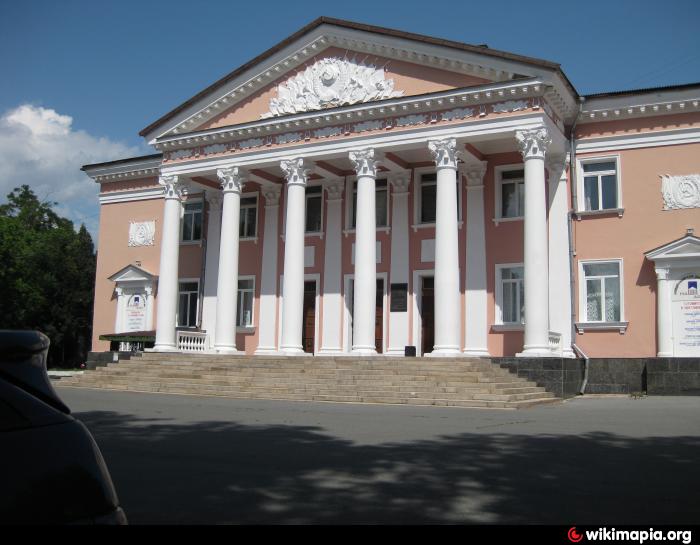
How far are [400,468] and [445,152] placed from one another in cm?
1684

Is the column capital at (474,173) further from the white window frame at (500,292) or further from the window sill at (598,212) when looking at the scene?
the window sill at (598,212)

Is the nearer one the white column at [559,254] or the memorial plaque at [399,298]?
the white column at [559,254]

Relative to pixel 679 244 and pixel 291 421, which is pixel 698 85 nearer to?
pixel 679 244

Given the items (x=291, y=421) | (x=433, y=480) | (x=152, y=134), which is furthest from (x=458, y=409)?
(x=152, y=134)

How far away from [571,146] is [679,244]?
4.73 meters

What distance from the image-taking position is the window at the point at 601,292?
23188 mm

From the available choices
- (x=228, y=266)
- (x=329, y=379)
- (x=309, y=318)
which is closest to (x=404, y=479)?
(x=329, y=379)

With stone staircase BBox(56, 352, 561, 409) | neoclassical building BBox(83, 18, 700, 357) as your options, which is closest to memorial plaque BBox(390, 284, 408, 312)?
neoclassical building BBox(83, 18, 700, 357)

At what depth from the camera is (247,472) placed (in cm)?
671

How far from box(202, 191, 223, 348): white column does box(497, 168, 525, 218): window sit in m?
11.7

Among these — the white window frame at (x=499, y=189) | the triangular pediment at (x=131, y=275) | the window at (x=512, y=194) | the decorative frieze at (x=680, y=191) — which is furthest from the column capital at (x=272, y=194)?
the decorative frieze at (x=680, y=191)

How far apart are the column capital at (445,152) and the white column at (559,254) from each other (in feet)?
12.0

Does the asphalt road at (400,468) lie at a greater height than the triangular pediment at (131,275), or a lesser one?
lesser

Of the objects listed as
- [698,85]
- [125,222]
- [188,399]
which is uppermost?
[698,85]
